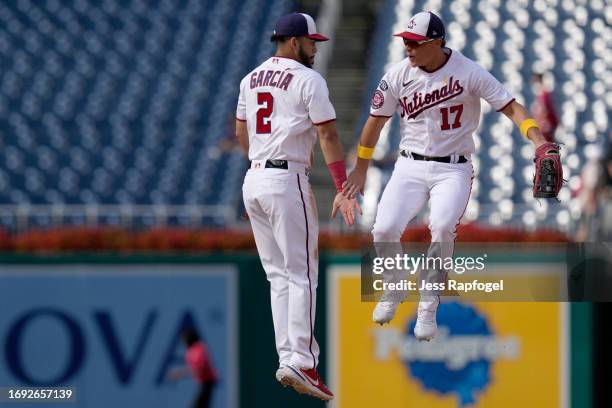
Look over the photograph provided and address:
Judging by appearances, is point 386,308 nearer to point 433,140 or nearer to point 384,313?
point 384,313

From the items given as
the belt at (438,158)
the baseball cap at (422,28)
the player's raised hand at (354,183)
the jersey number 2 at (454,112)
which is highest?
the baseball cap at (422,28)

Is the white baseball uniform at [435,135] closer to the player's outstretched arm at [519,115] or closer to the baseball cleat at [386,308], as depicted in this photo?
the player's outstretched arm at [519,115]

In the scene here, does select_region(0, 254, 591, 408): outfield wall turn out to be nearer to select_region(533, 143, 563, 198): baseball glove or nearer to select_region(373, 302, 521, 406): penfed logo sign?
select_region(373, 302, 521, 406): penfed logo sign

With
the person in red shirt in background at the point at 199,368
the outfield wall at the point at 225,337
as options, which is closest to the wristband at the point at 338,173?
the outfield wall at the point at 225,337

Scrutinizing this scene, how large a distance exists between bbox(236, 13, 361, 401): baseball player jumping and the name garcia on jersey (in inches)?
23.4

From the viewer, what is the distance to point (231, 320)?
1277 centimetres

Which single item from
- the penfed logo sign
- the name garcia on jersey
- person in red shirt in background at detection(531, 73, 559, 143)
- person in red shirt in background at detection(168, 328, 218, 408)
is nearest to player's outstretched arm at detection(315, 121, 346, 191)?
the name garcia on jersey

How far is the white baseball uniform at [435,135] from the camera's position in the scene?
7520mm

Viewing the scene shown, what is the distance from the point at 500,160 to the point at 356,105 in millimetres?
4420

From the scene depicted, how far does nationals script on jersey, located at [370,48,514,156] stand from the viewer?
24.7 ft

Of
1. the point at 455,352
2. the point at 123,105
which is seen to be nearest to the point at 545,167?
the point at 455,352

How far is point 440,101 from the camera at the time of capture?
7578 mm

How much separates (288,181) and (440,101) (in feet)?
3.49

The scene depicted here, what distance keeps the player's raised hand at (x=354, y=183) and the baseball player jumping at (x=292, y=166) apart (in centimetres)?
4
